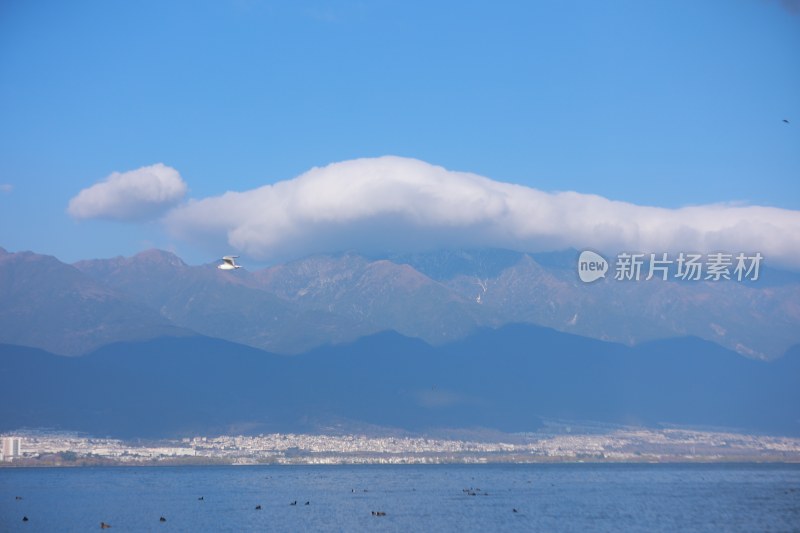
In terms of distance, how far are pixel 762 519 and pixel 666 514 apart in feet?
35.2

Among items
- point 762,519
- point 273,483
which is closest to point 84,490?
point 273,483

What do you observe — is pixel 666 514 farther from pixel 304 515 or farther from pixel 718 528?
pixel 304 515

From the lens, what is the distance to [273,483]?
6973 inches

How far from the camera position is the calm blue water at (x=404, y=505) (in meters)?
106

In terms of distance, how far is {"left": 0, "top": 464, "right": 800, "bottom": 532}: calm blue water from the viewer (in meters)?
106

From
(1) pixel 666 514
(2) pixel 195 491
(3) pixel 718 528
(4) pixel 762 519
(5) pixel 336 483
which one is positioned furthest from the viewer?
(5) pixel 336 483

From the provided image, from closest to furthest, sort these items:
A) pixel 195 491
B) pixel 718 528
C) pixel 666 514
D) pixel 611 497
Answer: pixel 718 528
pixel 666 514
pixel 611 497
pixel 195 491

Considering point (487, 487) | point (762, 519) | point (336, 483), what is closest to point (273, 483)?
point (336, 483)

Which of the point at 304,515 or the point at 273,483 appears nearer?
the point at 304,515

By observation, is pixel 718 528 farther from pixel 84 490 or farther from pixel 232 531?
pixel 84 490

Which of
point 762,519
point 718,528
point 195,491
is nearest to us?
point 718,528

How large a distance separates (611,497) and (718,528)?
41.2 meters

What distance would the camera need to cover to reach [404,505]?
127m

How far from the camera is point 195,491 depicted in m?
160
